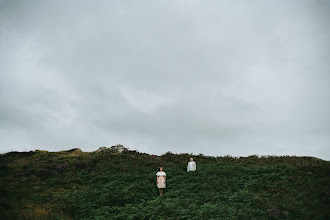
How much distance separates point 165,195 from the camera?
57.8 feet

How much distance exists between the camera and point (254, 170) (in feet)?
70.9

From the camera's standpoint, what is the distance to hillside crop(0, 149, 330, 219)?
13.7 meters

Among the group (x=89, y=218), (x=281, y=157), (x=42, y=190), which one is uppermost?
(x=281, y=157)

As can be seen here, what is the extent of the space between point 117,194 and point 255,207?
8755 mm

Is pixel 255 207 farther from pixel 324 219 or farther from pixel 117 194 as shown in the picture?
pixel 117 194

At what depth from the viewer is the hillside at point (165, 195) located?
13672 mm

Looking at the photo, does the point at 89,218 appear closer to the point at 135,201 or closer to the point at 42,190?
the point at 135,201

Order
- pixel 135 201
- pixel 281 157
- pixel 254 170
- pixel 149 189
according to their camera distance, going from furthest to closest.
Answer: pixel 281 157, pixel 254 170, pixel 149 189, pixel 135 201

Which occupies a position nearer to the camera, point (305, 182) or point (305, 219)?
point (305, 219)

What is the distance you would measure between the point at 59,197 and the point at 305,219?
14.3 metres

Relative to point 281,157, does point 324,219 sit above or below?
below

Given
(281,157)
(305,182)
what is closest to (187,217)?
(305,182)

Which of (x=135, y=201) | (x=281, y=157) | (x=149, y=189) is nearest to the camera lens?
(x=135, y=201)

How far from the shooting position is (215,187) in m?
17.9
